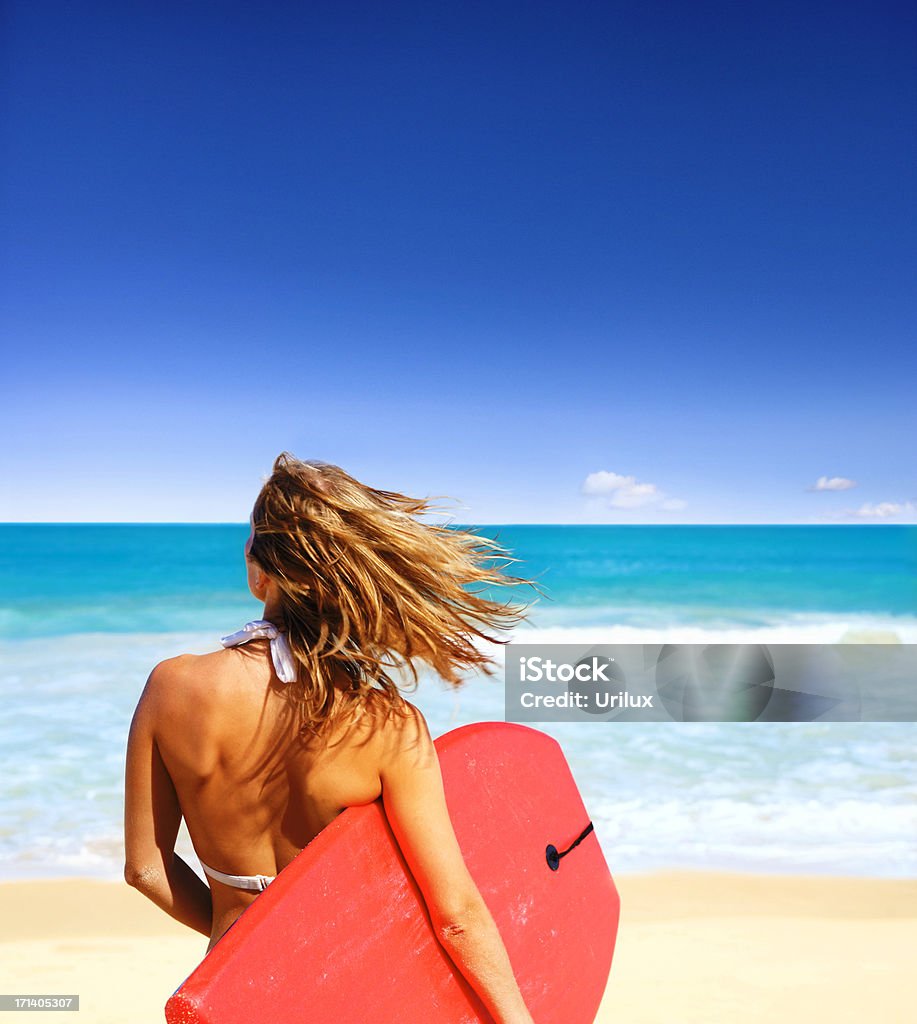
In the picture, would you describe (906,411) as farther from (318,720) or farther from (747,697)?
(318,720)

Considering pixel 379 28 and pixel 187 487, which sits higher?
pixel 379 28

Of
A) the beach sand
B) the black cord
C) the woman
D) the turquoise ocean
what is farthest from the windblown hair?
the beach sand

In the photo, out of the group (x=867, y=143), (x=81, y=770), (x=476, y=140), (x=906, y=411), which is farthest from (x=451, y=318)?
(x=81, y=770)

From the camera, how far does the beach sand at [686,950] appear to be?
2615 millimetres

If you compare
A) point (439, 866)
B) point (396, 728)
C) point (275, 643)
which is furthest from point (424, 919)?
point (275, 643)

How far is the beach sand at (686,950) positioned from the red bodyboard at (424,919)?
1.37 metres

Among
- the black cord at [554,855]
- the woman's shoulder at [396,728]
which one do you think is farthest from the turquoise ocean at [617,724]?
the black cord at [554,855]

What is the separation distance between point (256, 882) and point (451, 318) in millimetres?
10466

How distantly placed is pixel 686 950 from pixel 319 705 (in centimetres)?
256

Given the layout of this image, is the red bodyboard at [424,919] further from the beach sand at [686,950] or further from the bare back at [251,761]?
the beach sand at [686,950]

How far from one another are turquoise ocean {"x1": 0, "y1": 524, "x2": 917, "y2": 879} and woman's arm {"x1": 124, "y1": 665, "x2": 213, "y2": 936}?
0.32m

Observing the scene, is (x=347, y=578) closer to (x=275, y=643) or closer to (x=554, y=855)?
(x=275, y=643)

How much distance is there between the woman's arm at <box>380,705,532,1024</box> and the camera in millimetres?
978

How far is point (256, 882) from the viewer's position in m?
1.05
